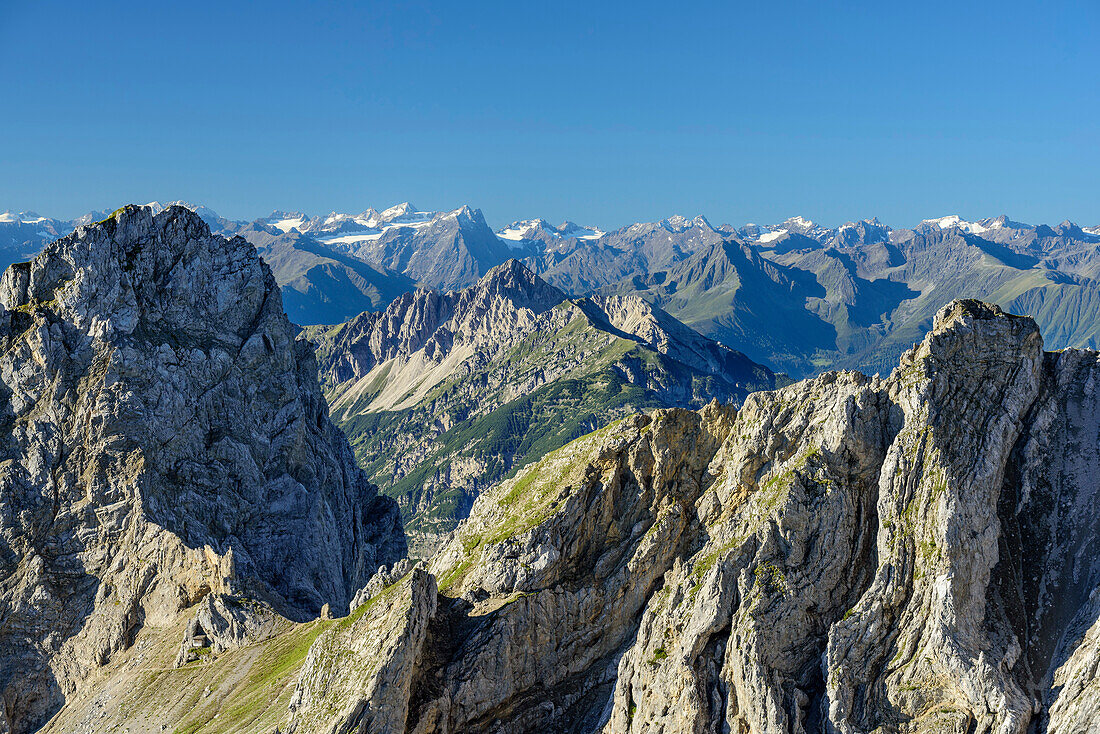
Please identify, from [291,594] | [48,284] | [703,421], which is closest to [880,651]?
[703,421]

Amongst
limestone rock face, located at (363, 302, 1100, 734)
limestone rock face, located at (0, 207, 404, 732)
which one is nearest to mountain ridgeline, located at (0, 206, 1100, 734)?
limestone rock face, located at (363, 302, 1100, 734)

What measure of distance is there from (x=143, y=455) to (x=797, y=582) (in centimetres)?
10691

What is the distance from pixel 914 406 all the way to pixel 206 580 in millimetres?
96816

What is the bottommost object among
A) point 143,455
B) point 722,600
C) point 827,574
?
point 827,574

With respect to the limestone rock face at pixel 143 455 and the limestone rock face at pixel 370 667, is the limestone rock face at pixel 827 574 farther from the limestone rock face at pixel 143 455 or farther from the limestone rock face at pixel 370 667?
the limestone rock face at pixel 143 455

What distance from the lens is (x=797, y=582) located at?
63.0m

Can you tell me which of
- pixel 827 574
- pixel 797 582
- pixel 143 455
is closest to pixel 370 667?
pixel 797 582

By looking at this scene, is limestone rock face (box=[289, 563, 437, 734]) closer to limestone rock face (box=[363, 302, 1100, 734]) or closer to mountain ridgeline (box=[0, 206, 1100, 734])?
mountain ridgeline (box=[0, 206, 1100, 734])

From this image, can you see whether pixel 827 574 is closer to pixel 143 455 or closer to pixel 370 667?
pixel 370 667

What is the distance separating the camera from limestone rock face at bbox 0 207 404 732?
365 ft

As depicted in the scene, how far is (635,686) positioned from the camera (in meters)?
64.9

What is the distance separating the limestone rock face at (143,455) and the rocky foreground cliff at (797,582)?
158 ft

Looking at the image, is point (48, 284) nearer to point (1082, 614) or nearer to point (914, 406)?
point (914, 406)

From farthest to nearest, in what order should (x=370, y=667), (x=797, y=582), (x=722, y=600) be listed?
(x=370, y=667) < (x=722, y=600) < (x=797, y=582)
